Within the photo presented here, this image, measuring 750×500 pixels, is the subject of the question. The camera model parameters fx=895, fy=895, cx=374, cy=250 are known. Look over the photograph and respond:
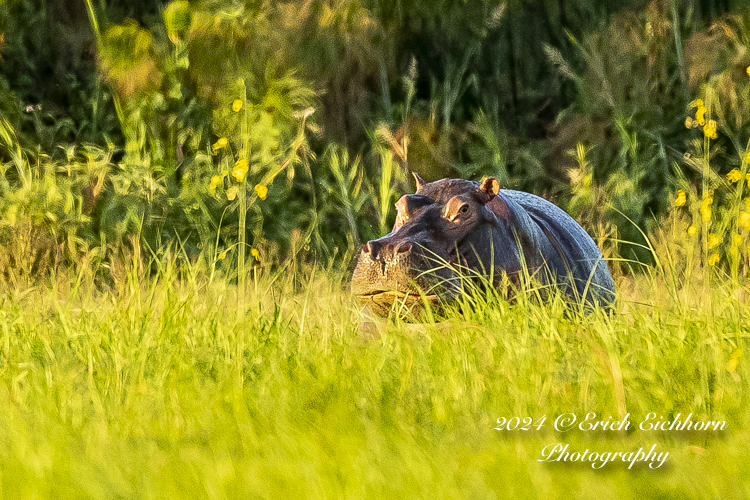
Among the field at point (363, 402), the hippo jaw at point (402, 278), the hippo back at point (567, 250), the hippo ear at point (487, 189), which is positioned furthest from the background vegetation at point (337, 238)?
the hippo ear at point (487, 189)

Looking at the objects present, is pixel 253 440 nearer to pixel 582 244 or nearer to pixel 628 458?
pixel 628 458

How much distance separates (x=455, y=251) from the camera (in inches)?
131

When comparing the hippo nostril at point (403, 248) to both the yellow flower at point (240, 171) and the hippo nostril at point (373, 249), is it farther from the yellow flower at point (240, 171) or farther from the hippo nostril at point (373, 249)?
the yellow flower at point (240, 171)

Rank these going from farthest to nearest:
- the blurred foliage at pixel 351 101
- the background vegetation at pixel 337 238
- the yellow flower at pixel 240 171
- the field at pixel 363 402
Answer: the blurred foliage at pixel 351 101 → the yellow flower at pixel 240 171 → the background vegetation at pixel 337 238 → the field at pixel 363 402

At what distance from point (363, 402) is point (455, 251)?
45.0 inches

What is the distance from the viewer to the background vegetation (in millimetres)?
2002

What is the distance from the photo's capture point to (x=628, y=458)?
1.96 metres

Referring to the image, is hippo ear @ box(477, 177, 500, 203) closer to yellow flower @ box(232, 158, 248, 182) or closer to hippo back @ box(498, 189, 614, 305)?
hippo back @ box(498, 189, 614, 305)

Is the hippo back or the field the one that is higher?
the field

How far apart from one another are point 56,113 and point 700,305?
5171 millimetres

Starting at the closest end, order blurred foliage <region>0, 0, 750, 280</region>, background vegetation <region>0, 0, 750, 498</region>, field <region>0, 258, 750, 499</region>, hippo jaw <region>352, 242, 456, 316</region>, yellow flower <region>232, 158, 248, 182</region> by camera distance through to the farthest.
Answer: field <region>0, 258, 750, 499</region>, background vegetation <region>0, 0, 750, 498</region>, hippo jaw <region>352, 242, 456, 316</region>, yellow flower <region>232, 158, 248, 182</region>, blurred foliage <region>0, 0, 750, 280</region>

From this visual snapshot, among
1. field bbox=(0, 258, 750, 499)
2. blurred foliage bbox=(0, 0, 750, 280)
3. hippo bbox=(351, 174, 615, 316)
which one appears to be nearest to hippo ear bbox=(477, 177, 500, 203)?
hippo bbox=(351, 174, 615, 316)

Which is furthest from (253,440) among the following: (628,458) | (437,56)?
(437,56)

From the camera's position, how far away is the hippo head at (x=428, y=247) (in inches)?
124
